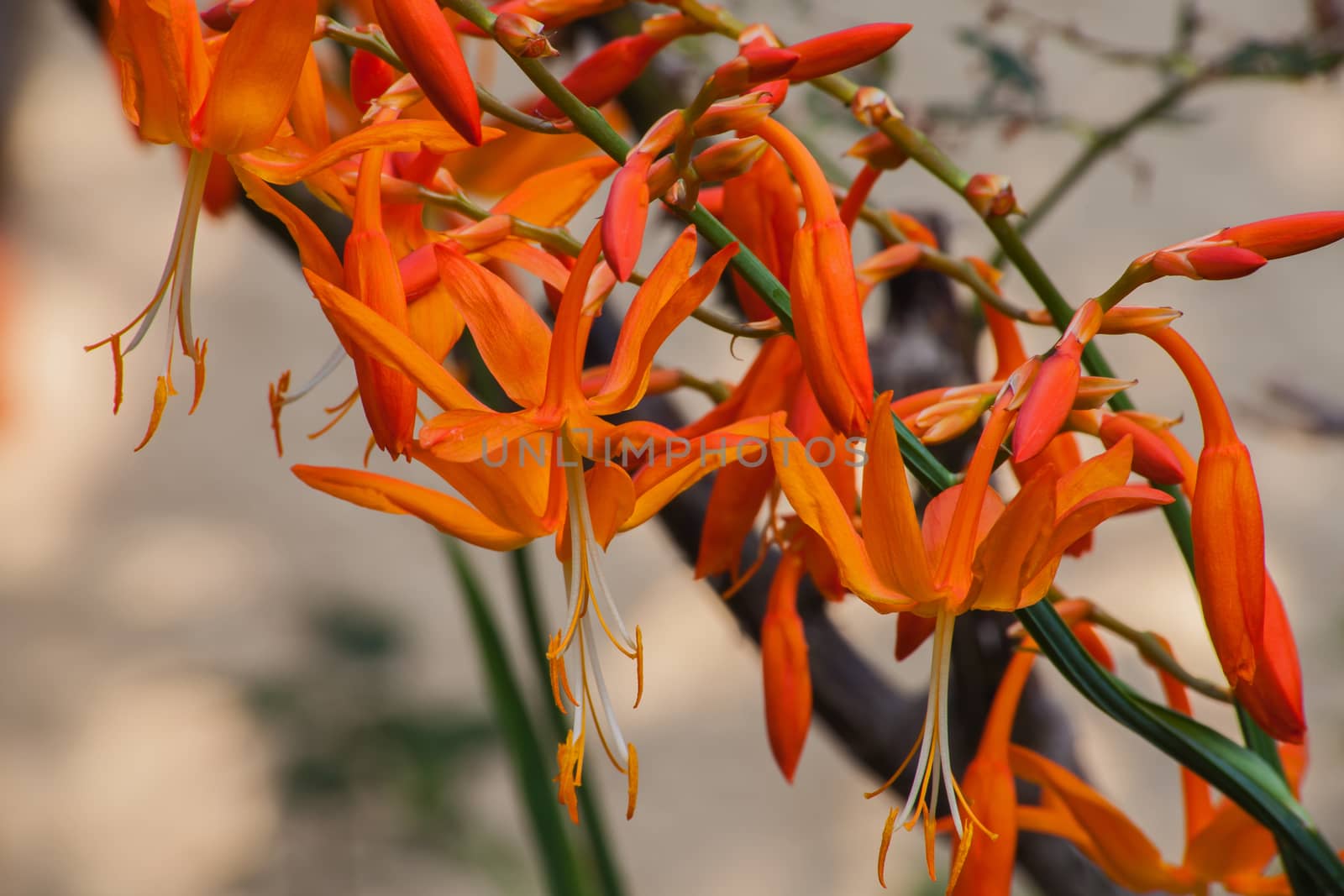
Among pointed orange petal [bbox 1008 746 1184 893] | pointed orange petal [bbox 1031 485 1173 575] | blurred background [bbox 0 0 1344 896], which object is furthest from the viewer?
blurred background [bbox 0 0 1344 896]

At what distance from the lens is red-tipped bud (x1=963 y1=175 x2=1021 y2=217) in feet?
0.87

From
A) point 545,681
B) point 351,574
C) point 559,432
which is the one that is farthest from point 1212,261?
point 351,574

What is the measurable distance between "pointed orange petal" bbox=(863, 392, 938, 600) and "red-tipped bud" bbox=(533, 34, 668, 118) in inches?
3.8

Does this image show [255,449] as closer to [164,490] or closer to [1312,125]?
[164,490]

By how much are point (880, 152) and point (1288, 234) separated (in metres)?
0.08

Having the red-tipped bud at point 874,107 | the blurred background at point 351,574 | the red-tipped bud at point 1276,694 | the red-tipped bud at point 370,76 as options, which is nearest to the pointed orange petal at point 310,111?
the red-tipped bud at point 370,76

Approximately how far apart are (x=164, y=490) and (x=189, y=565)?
89mm

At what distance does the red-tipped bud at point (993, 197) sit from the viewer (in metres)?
0.26

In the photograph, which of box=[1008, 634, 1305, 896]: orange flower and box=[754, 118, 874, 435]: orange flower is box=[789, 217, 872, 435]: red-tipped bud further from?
box=[1008, 634, 1305, 896]: orange flower

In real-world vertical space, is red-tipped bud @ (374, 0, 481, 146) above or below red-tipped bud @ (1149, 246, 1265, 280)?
above

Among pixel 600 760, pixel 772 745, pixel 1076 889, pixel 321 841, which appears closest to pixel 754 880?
pixel 600 760

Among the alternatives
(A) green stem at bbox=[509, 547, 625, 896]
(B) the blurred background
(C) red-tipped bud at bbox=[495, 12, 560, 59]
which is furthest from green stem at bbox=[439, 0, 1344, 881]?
(B) the blurred background

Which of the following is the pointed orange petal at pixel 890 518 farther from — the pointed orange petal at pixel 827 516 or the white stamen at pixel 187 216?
the white stamen at pixel 187 216

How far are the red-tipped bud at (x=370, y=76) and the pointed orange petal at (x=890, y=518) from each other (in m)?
0.14
